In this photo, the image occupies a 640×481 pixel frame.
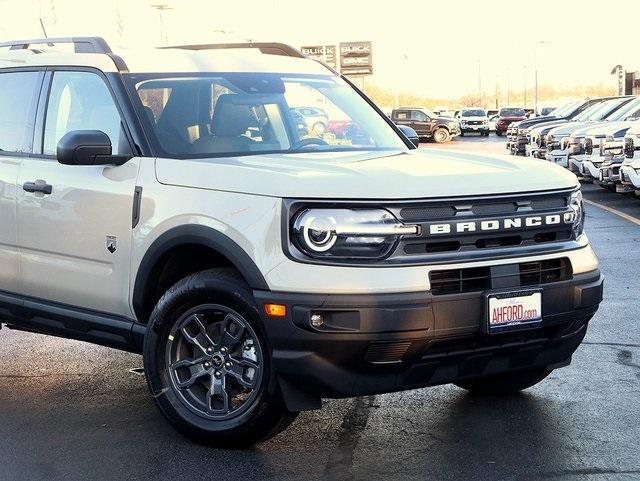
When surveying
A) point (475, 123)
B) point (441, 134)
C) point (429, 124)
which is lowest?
point (441, 134)

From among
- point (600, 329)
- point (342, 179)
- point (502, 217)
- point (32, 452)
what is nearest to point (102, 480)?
point (32, 452)

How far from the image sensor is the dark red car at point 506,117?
60250 millimetres

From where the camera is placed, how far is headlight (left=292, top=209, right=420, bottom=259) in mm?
4352

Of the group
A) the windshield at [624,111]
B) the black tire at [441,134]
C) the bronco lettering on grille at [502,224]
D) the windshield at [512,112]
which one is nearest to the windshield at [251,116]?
the bronco lettering on grille at [502,224]

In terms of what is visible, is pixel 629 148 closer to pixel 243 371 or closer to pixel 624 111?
pixel 624 111

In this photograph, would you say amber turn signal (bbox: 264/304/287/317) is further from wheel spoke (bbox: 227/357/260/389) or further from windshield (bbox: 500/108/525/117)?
windshield (bbox: 500/108/525/117)

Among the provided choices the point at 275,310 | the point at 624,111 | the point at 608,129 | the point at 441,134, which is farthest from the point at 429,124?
the point at 275,310

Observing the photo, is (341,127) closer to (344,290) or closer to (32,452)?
(344,290)

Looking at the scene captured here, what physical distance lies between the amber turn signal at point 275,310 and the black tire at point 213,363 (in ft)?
0.35

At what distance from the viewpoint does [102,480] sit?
450cm

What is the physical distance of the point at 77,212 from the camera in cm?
532

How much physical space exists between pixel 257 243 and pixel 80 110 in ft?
5.58

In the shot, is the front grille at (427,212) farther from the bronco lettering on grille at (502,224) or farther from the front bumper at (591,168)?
the front bumper at (591,168)

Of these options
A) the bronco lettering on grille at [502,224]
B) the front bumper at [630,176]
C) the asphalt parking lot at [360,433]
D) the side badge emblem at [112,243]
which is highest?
the bronco lettering on grille at [502,224]
